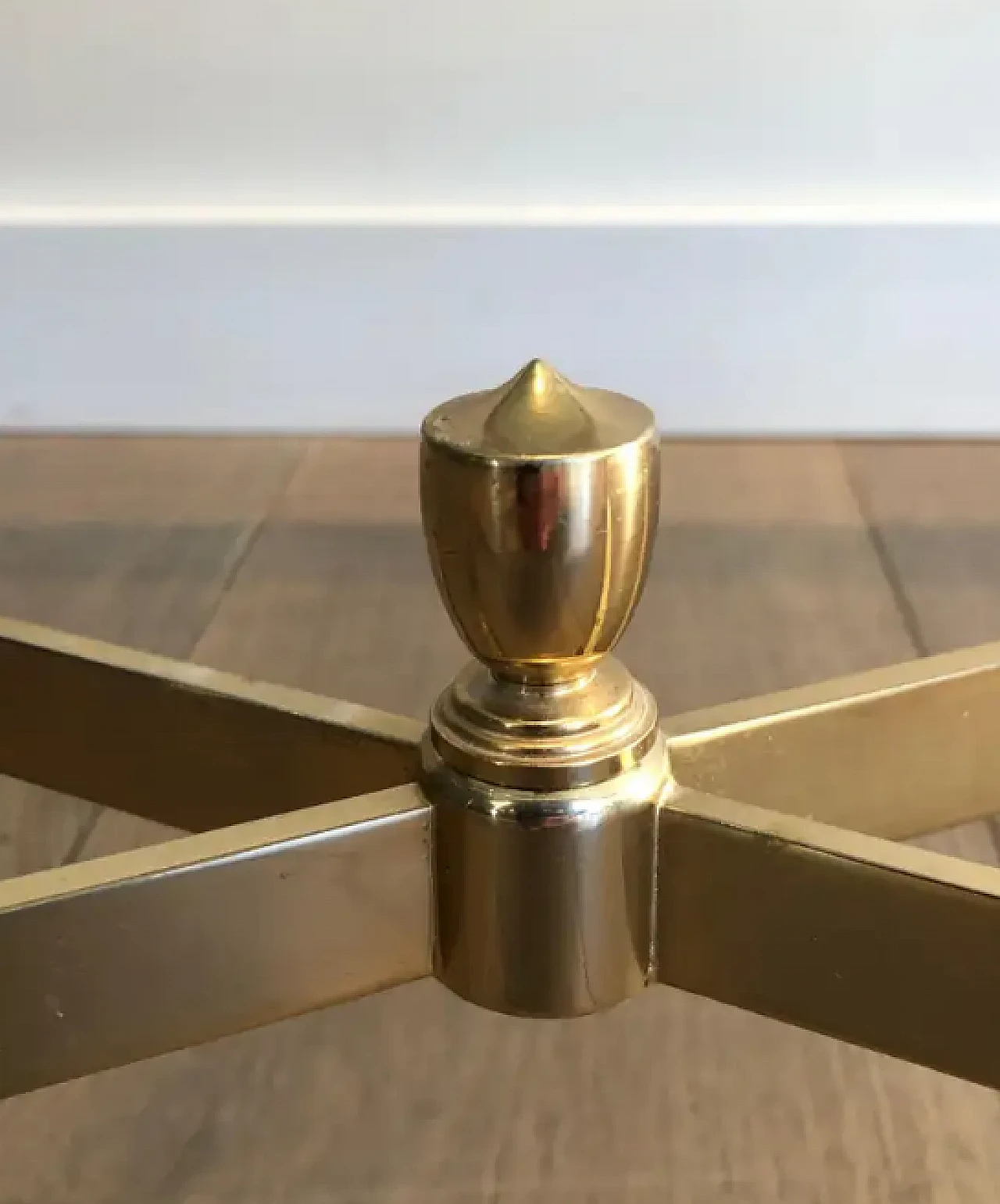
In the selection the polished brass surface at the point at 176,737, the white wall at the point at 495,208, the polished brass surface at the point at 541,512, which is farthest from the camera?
the white wall at the point at 495,208

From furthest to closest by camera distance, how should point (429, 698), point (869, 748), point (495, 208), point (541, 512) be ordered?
point (495, 208) → point (429, 698) → point (869, 748) → point (541, 512)

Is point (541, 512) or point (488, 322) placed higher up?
point (541, 512)

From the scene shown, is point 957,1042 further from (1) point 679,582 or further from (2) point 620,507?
(1) point 679,582

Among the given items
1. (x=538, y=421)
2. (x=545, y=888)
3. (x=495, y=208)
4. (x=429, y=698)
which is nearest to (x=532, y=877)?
(x=545, y=888)

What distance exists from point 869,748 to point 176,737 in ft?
0.66

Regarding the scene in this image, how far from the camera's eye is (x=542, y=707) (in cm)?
34

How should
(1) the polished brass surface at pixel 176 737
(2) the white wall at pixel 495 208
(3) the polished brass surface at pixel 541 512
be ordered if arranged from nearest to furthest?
1. (3) the polished brass surface at pixel 541 512
2. (1) the polished brass surface at pixel 176 737
3. (2) the white wall at pixel 495 208

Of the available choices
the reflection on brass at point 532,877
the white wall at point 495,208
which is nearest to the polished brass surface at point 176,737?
the reflection on brass at point 532,877

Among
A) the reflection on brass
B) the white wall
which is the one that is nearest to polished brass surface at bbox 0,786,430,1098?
the reflection on brass

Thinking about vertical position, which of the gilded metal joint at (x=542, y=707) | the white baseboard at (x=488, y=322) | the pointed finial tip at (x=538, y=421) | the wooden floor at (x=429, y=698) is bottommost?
the wooden floor at (x=429, y=698)

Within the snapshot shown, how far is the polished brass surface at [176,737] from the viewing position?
405mm

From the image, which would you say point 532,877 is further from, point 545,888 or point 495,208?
point 495,208

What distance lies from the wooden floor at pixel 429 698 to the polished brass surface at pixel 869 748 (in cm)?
9

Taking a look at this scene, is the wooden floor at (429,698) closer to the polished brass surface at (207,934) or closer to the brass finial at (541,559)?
the polished brass surface at (207,934)
